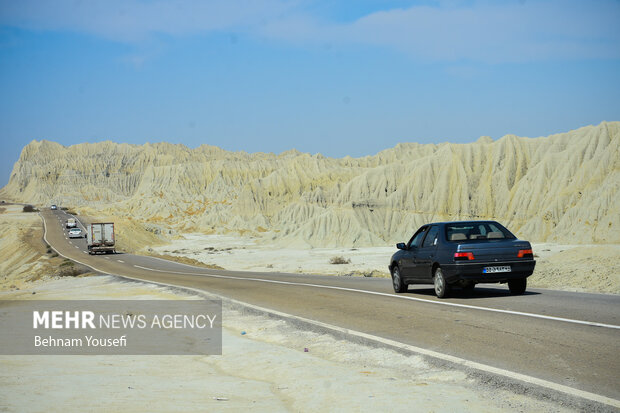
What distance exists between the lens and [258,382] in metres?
7.74

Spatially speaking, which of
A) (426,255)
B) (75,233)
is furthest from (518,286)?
(75,233)

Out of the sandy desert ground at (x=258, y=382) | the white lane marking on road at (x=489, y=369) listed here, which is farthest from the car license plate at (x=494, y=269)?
the sandy desert ground at (x=258, y=382)

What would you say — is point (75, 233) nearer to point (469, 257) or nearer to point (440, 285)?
point (440, 285)

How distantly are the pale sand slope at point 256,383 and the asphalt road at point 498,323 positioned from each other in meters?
0.85

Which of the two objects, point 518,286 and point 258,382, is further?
point 518,286

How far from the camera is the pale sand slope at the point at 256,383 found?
6266 millimetres

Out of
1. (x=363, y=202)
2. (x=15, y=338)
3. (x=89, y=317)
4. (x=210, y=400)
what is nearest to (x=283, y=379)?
(x=210, y=400)

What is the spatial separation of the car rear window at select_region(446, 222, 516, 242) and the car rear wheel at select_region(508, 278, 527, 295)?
1.00 metres

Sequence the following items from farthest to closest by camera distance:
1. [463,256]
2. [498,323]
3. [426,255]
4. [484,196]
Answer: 1. [484,196]
2. [426,255]
3. [463,256]
4. [498,323]

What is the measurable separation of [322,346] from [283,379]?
2.30 meters

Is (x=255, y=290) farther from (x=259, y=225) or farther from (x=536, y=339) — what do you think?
(x=259, y=225)

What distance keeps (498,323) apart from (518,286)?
166 inches

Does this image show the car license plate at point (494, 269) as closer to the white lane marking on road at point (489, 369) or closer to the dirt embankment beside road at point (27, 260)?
the white lane marking on road at point (489, 369)

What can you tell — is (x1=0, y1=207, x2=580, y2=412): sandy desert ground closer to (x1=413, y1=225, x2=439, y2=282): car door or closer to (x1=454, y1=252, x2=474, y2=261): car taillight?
(x1=454, y1=252, x2=474, y2=261): car taillight
